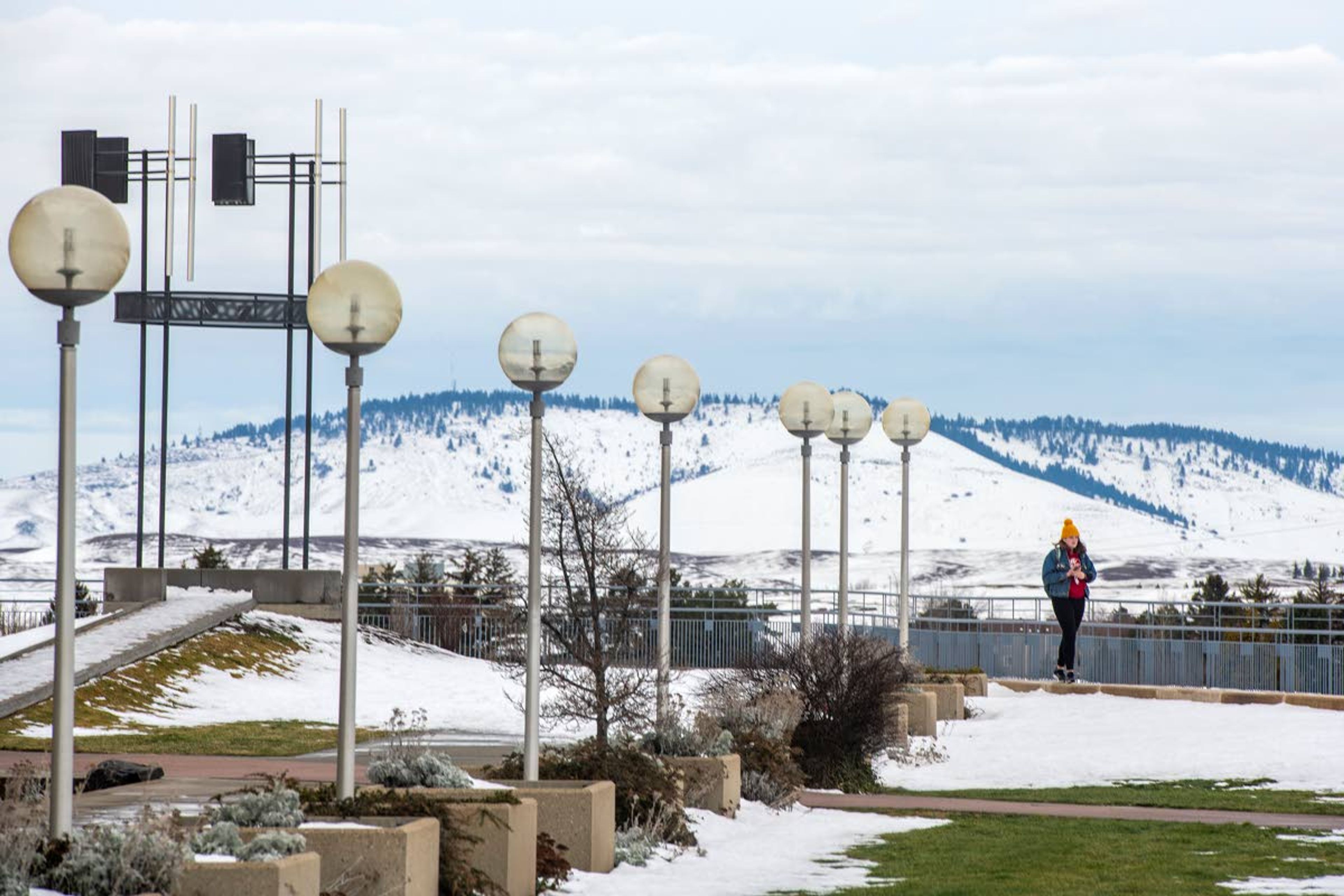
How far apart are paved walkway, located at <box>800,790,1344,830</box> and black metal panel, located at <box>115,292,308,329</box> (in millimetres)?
18003

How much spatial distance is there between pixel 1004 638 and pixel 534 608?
20020 mm

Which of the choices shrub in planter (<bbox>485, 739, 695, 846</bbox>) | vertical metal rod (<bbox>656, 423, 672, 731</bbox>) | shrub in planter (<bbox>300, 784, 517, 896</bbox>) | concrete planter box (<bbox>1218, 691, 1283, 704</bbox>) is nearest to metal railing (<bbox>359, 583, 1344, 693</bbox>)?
concrete planter box (<bbox>1218, 691, 1283, 704</bbox>)

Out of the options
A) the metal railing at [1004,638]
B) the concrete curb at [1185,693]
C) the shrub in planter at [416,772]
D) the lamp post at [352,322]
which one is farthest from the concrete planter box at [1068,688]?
the lamp post at [352,322]

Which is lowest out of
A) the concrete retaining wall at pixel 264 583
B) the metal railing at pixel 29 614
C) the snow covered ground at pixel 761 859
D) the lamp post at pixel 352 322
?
the snow covered ground at pixel 761 859

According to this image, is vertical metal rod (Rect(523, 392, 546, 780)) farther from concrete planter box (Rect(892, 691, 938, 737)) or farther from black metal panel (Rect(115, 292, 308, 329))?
black metal panel (Rect(115, 292, 308, 329))

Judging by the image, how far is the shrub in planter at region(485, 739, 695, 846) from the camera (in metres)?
14.5

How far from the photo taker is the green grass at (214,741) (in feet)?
69.1

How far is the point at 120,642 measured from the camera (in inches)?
1151

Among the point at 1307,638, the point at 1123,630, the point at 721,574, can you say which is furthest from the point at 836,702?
the point at 721,574

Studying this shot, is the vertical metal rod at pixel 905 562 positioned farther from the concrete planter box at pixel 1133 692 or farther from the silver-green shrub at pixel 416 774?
the silver-green shrub at pixel 416 774

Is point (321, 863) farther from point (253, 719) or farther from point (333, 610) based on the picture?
point (333, 610)

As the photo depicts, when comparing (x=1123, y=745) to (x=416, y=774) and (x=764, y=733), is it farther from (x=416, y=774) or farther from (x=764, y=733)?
(x=416, y=774)

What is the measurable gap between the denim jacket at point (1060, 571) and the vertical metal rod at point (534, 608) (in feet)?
49.3

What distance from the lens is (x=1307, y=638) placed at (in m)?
47.8
